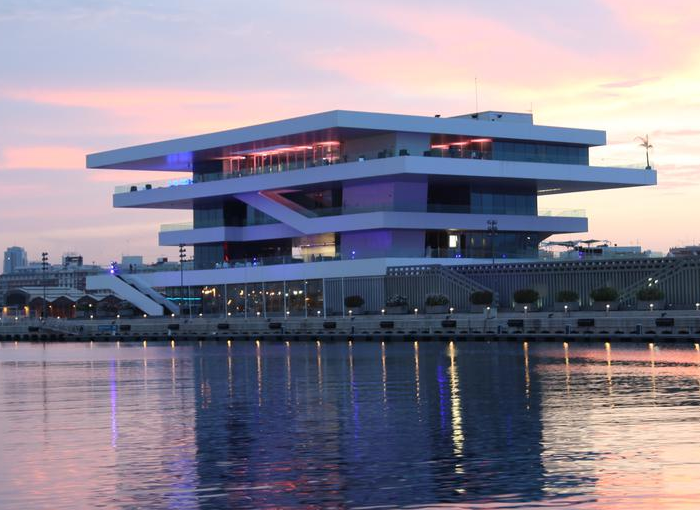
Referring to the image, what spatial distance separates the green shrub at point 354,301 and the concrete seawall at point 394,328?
20.3 feet

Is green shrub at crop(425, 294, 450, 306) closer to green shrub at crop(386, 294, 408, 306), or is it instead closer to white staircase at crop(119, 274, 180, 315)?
green shrub at crop(386, 294, 408, 306)

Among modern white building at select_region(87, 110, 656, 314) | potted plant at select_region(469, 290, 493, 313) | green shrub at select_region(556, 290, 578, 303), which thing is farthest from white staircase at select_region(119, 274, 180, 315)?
green shrub at select_region(556, 290, 578, 303)

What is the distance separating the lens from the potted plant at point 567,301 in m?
109

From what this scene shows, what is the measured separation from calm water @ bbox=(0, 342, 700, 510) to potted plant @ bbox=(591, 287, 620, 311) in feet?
106

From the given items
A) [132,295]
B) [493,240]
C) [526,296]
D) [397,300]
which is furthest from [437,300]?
[132,295]

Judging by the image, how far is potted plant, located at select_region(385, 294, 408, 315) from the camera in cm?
12212

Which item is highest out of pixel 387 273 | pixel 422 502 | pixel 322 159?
pixel 322 159

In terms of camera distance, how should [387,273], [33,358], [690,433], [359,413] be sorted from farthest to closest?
[387,273]
[33,358]
[359,413]
[690,433]

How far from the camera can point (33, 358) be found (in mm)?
95625

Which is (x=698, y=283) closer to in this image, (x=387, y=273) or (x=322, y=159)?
(x=387, y=273)

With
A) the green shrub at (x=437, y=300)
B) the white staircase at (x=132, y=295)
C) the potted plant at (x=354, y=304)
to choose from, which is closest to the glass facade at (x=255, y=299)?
the white staircase at (x=132, y=295)

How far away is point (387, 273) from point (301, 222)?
1241 cm

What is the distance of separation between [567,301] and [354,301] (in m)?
23.2

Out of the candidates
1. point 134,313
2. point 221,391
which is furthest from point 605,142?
point 221,391
